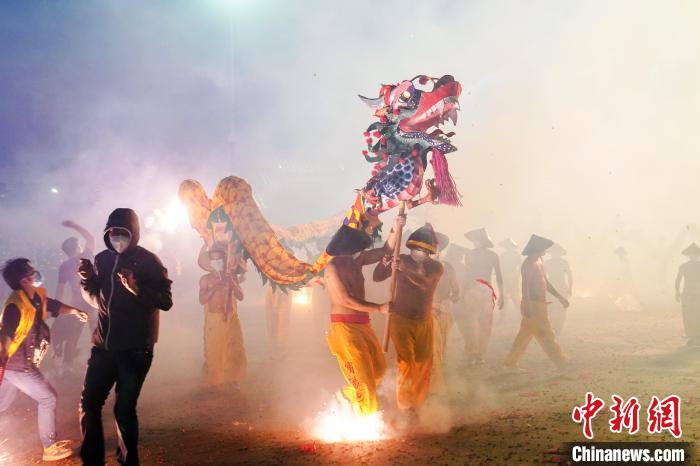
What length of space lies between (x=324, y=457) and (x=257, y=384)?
4.42 meters

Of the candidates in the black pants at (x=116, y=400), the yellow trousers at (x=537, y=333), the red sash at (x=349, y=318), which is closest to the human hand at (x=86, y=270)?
the black pants at (x=116, y=400)

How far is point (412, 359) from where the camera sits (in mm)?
4777

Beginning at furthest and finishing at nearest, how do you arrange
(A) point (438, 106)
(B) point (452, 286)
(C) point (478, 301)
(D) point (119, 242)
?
(C) point (478, 301) < (B) point (452, 286) < (A) point (438, 106) < (D) point (119, 242)

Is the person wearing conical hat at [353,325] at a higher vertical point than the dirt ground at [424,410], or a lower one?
higher

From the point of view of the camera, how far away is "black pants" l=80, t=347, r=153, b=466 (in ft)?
10.6

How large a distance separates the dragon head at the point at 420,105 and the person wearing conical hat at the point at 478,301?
525 cm

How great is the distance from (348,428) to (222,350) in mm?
3723

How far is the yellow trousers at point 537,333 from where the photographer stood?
7582 millimetres

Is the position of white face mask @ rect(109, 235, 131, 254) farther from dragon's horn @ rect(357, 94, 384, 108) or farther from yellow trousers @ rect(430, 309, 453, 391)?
yellow trousers @ rect(430, 309, 453, 391)

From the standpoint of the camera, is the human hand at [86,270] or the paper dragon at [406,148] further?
the paper dragon at [406,148]

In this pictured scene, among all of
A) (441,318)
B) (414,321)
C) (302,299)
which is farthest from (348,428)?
(302,299)

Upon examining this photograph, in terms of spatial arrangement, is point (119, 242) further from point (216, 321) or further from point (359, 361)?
point (216, 321)

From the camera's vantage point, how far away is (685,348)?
8.73m

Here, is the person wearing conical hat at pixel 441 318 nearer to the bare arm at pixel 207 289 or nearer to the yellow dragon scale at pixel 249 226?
the yellow dragon scale at pixel 249 226
